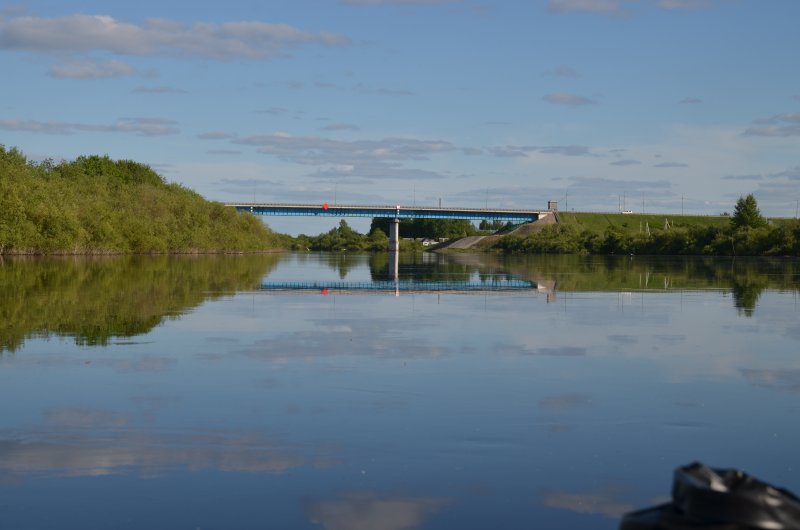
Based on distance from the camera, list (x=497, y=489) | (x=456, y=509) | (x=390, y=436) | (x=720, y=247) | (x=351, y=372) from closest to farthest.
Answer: (x=456, y=509) < (x=497, y=489) < (x=390, y=436) < (x=351, y=372) < (x=720, y=247)

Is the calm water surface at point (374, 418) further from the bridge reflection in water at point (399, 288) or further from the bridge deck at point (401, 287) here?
the bridge deck at point (401, 287)

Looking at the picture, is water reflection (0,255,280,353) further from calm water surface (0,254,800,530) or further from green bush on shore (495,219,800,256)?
green bush on shore (495,219,800,256)

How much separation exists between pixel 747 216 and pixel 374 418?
14688cm

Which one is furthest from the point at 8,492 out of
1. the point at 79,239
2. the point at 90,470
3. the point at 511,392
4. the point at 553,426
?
the point at 79,239

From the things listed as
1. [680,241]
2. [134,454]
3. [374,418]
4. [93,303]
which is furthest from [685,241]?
[134,454]

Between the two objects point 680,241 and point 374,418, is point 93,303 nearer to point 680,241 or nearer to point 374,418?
point 374,418

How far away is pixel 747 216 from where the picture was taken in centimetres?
14800

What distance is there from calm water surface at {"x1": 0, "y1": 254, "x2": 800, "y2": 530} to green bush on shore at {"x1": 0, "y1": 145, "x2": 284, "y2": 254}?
6221 centimetres

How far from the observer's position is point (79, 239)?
8900cm

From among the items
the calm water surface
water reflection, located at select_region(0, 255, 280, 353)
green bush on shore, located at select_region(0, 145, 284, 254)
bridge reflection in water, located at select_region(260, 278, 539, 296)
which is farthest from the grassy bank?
the calm water surface

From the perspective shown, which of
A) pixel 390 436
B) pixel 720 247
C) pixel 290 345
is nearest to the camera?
pixel 390 436

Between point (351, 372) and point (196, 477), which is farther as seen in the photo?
point (351, 372)

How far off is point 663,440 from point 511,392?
3.32 meters

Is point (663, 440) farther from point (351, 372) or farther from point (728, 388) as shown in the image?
point (351, 372)
